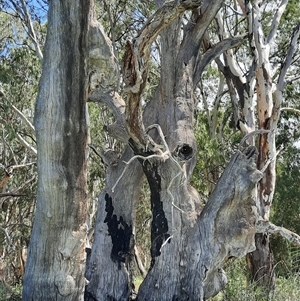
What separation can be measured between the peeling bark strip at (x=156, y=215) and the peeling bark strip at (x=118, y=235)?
1.23 feet

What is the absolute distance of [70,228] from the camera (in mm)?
4254

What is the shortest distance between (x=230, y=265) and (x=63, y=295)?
18.5 ft

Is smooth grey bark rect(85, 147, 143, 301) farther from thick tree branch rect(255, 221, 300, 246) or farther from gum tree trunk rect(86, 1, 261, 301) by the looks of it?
thick tree branch rect(255, 221, 300, 246)

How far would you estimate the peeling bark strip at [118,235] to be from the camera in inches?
280

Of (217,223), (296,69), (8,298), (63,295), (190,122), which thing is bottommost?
(8,298)

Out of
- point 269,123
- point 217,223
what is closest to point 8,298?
point 217,223

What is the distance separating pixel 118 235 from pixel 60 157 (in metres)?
3.19

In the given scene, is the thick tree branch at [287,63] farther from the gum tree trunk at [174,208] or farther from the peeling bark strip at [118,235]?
the peeling bark strip at [118,235]

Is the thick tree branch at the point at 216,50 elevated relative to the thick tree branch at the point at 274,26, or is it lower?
lower

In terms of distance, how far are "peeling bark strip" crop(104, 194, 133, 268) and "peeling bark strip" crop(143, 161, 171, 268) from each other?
14.8 inches

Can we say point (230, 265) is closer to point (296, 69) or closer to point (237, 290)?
point (237, 290)

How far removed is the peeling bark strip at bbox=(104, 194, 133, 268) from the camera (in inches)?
280

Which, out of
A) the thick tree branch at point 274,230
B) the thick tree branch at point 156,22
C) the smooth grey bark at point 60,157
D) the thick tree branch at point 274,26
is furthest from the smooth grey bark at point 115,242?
the thick tree branch at point 274,26

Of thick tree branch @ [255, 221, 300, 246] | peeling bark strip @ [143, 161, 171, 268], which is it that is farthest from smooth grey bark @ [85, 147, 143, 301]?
thick tree branch @ [255, 221, 300, 246]
